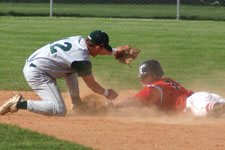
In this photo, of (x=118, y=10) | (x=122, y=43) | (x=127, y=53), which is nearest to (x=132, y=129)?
(x=127, y=53)

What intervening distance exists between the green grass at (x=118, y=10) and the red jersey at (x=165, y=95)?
606 inches

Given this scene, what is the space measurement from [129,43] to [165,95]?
8526 millimetres

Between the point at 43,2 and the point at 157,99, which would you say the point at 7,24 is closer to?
the point at 43,2

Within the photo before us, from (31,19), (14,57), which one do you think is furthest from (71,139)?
(31,19)

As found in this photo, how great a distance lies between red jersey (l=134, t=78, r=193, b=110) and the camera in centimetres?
809

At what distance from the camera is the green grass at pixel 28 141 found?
623 centimetres

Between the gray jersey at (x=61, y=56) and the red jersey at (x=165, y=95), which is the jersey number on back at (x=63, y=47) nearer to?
the gray jersey at (x=61, y=56)

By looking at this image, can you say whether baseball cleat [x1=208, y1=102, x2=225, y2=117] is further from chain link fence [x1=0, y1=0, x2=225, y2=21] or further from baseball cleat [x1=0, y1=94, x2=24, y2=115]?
chain link fence [x1=0, y1=0, x2=225, y2=21]

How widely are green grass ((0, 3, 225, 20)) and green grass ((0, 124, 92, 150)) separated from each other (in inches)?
680

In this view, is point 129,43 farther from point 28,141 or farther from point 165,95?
point 28,141

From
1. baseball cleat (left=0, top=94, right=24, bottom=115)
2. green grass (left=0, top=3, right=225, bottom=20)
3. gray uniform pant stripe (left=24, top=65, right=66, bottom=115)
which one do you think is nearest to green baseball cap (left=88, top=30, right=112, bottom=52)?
gray uniform pant stripe (left=24, top=65, right=66, bottom=115)

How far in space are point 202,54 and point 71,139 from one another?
929 centimetres

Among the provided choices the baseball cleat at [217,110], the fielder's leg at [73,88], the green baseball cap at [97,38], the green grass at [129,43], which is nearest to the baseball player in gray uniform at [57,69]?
the green baseball cap at [97,38]

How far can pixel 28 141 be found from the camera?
647 cm
